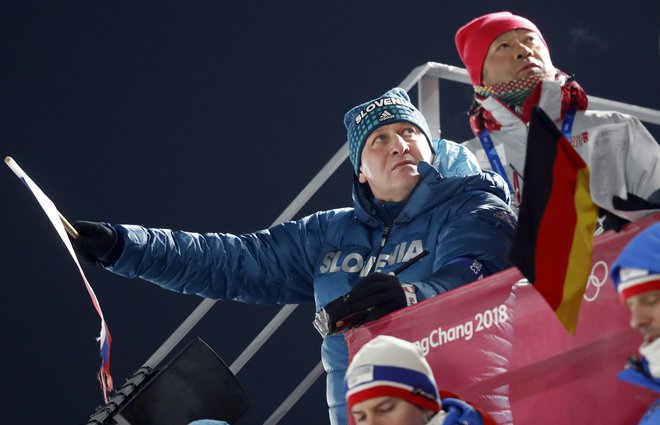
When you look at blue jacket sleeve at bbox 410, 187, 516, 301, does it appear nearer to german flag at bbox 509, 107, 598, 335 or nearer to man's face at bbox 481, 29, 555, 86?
man's face at bbox 481, 29, 555, 86

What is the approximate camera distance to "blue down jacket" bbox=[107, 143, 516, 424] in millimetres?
2523

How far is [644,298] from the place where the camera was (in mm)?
1714

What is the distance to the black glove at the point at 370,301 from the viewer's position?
7.36 feet

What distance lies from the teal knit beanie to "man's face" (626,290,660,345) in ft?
4.41

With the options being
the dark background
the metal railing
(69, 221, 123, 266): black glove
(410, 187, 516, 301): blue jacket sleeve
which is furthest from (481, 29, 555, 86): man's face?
the dark background

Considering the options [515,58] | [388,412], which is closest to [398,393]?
[388,412]

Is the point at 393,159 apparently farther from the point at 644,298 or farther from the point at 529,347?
the point at 644,298

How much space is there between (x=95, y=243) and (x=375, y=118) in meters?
0.75

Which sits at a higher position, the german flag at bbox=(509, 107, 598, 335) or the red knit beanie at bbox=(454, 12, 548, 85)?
the german flag at bbox=(509, 107, 598, 335)

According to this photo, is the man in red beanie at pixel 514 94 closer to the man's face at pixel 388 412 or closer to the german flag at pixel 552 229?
the german flag at pixel 552 229

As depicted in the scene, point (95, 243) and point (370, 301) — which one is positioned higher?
point (95, 243)

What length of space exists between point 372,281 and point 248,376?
2.31 metres

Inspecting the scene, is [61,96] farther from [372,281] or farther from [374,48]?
[372,281]

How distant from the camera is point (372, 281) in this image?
2256mm
